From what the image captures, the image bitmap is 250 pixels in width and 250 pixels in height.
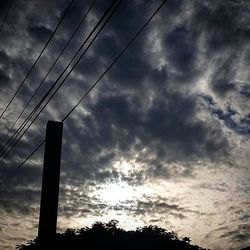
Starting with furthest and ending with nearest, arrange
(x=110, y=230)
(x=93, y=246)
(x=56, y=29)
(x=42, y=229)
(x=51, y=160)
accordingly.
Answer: (x=110, y=230) → (x=93, y=246) → (x=51, y=160) → (x=42, y=229) → (x=56, y=29)

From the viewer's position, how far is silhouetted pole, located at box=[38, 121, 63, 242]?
29.2ft

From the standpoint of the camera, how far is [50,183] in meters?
9.25

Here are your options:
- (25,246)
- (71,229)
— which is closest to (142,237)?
(71,229)

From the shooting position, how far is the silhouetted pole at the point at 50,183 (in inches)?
350

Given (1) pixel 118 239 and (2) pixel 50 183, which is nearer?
(2) pixel 50 183

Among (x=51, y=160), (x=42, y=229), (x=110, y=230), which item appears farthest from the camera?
(x=110, y=230)

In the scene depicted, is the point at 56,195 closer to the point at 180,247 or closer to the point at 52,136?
the point at 52,136

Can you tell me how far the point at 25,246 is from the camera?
48281 millimetres

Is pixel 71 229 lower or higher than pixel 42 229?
higher

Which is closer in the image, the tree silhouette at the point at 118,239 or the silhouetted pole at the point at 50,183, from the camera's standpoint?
the silhouetted pole at the point at 50,183

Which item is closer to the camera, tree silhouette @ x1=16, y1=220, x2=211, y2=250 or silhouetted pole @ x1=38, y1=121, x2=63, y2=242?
silhouetted pole @ x1=38, y1=121, x2=63, y2=242

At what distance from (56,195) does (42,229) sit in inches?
37.8

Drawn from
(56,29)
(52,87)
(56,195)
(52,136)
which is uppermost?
(56,29)

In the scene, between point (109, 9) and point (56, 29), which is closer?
point (109, 9)
